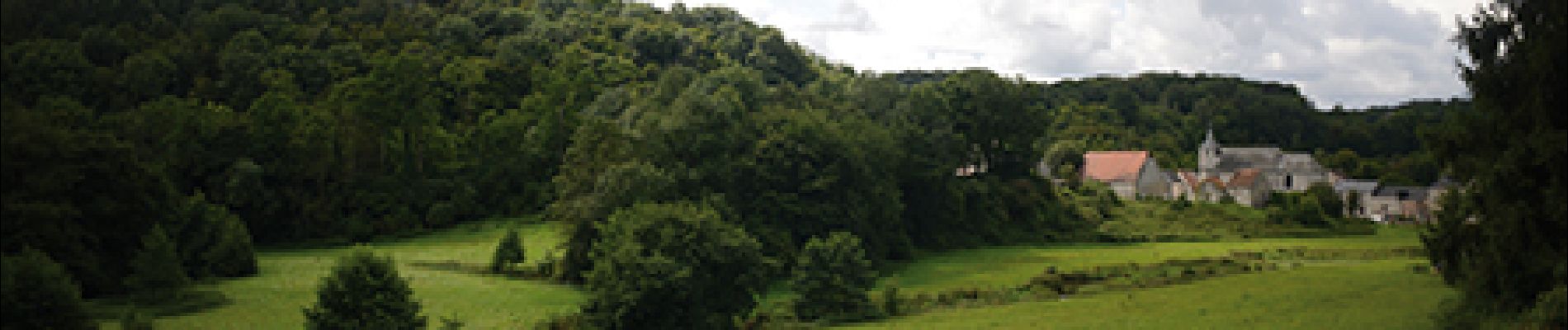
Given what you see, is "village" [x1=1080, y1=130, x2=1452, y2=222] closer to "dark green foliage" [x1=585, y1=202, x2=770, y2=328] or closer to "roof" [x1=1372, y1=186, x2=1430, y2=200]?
"roof" [x1=1372, y1=186, x2=1430, y2=200]

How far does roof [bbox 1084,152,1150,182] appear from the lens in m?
110

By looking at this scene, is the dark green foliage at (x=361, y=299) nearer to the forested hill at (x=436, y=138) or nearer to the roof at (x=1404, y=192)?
the forested hill at (x=436, y=138)

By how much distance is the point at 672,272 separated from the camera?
34.7 meters

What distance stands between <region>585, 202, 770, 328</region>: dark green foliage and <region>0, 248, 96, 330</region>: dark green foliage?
15.8m

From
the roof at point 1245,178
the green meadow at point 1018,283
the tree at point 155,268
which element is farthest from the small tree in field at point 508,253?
the roof at point 1245,178

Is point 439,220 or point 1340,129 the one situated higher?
point 1340,129

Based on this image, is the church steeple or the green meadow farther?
the church steeple

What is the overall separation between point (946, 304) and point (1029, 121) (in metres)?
40.7

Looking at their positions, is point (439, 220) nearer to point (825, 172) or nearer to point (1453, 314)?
point (825, 172)

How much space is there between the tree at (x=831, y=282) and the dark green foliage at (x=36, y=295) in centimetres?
2360

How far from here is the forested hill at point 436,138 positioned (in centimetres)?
3347

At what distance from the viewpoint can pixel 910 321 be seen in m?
35.7

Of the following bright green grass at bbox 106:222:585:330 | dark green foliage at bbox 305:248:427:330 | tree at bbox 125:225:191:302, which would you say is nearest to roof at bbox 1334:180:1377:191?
bright green grass at bbox 106:222:585:330

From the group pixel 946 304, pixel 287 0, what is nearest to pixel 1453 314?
pixel 946 304
